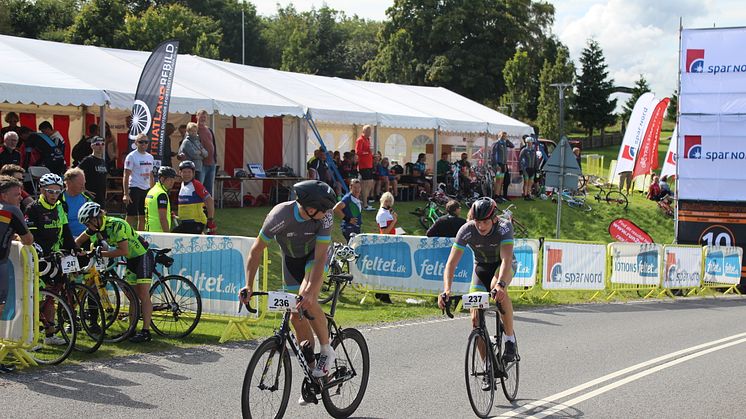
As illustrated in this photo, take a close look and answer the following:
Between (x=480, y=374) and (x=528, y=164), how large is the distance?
2491 cm

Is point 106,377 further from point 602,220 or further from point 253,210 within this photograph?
point 602,220

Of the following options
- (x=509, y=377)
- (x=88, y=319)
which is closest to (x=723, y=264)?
(x=509, y=377)

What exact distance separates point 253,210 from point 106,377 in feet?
46.5

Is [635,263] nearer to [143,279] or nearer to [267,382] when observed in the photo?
[143,279]

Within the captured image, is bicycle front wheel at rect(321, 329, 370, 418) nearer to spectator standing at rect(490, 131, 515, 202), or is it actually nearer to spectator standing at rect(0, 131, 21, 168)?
spectator standing at rect(0, 131, 21, 168)

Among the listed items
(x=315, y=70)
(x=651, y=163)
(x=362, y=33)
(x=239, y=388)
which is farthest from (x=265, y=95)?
(x=362, y=33)

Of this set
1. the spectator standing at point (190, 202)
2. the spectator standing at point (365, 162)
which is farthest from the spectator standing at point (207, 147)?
the spectator standing at point (365, 162)

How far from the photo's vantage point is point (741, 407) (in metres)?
8.91

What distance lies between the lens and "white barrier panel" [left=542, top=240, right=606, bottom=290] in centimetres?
1862

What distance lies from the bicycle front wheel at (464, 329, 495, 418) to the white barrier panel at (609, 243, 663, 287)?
42.7 feet

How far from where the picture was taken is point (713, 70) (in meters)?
24.5

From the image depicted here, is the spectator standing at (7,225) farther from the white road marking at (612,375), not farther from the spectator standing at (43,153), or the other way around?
the spectator standing at (43,153)

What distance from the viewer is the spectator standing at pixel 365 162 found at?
25.3 metres

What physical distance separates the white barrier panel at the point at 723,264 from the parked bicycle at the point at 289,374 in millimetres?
18487
